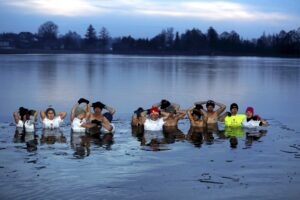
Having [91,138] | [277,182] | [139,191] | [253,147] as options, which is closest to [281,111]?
[253,147]

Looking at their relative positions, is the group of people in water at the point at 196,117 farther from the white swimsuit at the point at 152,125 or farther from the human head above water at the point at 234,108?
the white swimsuit at the point at 152,125

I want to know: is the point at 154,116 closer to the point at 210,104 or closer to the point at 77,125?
the point at 210,104

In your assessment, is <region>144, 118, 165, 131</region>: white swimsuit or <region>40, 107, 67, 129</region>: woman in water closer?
<region>40, 107, 67, 129</region>: woman in water

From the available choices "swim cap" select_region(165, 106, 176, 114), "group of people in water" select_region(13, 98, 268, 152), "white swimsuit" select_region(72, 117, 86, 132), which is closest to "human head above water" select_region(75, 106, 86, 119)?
"group of people in water" select_region(13, 98, 268, 152)

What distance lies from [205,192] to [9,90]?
992 inches

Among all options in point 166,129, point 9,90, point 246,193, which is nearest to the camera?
point 246,193

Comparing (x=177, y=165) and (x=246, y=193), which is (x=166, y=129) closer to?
(x=177, y=165)

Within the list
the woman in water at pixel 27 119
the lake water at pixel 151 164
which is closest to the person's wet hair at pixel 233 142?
the lake water at pixel 151 164

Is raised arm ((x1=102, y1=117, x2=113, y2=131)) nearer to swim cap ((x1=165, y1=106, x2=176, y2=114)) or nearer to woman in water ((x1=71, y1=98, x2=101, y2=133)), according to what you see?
woman in water ((x1=71, y1=98, x2=101, y2=133))

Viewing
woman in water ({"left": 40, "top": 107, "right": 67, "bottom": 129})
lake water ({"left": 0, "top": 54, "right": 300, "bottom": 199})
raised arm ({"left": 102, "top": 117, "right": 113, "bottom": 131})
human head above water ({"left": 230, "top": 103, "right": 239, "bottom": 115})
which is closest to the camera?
lake water ({"left": 0, "top": 54, "right": 300, "bottom": 199})

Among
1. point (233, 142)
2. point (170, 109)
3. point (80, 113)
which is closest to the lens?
point (233, 142)

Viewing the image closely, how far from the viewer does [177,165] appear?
1354 cm

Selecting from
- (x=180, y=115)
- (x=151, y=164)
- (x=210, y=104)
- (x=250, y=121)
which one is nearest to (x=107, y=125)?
(x=180, y=115)

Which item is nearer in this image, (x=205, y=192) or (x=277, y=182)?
(x=205, y=192)
